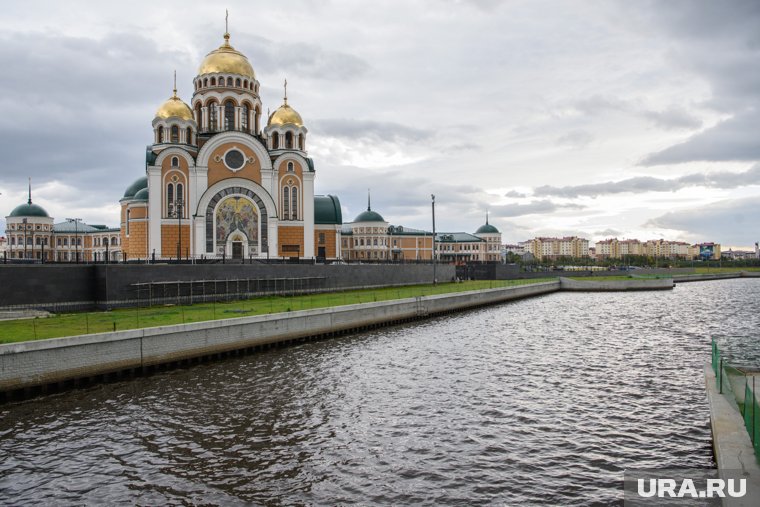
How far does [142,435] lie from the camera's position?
14727 mm

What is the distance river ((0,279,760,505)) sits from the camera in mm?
11734

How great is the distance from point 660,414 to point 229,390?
537 inches

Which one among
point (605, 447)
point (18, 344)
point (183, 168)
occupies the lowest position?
point (605, 447)

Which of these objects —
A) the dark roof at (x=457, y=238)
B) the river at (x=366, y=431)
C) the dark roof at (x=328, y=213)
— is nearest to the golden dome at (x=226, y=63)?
the dark roof at (x=328, y=213)

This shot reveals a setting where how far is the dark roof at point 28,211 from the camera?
87688 millimetres

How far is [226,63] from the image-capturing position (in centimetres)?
5931

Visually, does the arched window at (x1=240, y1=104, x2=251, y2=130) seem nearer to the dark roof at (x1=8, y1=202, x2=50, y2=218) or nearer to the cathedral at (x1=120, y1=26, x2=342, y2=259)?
the cathedral at (x1=120, y1=26, x2=342, y2=259)

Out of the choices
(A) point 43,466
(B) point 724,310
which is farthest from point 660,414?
(B) point 724,310

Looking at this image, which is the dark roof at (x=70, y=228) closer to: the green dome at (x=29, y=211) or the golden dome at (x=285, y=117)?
the green dome at (x=29, y=211)

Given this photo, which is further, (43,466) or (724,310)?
(724,310)

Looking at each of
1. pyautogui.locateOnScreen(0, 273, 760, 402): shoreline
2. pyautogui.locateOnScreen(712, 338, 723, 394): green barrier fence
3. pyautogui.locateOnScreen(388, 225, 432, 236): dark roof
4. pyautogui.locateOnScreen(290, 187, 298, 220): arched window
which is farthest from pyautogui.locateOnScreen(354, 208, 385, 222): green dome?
pyautogui.locateOnScreen(712, 338, 723, 394): green barrier fence

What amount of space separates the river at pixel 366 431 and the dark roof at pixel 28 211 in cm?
8063

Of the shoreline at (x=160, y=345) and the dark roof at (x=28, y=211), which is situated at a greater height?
the dark roof at (x=28, y=211)

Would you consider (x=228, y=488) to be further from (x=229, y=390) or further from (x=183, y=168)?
(x=183, y=168)
